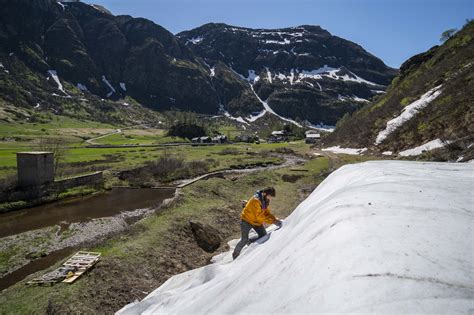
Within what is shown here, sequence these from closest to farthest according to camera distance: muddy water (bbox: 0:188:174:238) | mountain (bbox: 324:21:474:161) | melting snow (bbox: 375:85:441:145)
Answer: muddy water (bbox: 0:188:174:238)
mountain (bbox: 324:21:474:161)
melting snow (bbox: 375:85:441:145)

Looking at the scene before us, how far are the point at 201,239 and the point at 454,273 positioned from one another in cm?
1809

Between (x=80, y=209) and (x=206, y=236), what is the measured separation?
18.7 m

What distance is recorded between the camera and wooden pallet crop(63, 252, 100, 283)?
14.0 m

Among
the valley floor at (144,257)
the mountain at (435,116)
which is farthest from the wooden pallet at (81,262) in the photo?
the mountain at (435,116)

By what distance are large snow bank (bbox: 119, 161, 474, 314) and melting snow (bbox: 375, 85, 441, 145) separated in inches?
1604

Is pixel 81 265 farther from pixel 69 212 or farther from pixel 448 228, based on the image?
pixel 69 212

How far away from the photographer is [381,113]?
189ft

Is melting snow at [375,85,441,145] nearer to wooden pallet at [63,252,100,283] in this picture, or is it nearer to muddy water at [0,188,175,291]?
muddy water at [0,188,175,291]

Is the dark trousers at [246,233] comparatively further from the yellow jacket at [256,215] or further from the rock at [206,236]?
the rock at [206,236]

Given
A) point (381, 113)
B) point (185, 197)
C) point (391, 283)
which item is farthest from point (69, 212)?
point (381, 113)

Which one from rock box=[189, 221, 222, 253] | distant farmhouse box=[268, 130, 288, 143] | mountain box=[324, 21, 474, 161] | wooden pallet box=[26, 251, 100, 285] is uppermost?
mountain box=[324, 21, 474, 161]

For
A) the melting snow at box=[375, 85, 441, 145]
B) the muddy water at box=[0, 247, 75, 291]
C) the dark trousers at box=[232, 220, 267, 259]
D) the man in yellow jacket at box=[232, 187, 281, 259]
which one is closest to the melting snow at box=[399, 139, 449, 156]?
the melting snow at box=[375, 85, 441, 145]

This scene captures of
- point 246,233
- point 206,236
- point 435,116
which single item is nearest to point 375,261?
point 246,233

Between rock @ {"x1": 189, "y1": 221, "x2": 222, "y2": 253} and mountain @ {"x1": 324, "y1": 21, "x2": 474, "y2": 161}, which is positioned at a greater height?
mountain @ {"x1": 324, "y1": 21, "x2": 474, "y2": 161}
